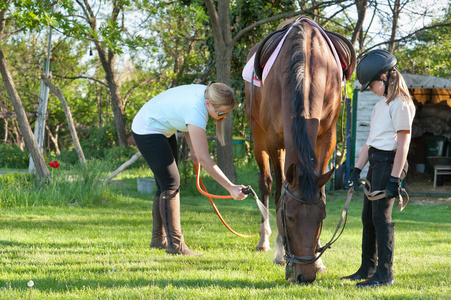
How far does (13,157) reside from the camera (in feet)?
54.5

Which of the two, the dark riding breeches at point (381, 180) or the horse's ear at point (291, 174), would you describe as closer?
the horse's ear at point (291, 174)

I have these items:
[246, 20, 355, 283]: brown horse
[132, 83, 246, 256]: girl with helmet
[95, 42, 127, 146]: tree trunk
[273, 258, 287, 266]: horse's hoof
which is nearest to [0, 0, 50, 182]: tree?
[132, 83, 246, 256]: girl with helmet

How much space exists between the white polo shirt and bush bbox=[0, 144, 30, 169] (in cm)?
1566

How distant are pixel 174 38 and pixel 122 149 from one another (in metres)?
4.64

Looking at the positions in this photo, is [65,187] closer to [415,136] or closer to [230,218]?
[230,218]

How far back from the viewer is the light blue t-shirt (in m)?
3.86

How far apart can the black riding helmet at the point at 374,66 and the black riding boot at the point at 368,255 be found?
1.13m

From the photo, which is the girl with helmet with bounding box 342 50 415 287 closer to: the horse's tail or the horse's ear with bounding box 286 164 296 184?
the horse's tail

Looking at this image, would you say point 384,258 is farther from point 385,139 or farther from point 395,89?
point 395,89

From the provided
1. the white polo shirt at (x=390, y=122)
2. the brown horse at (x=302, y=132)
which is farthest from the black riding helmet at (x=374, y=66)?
the brown horse at (x=302, y=132)

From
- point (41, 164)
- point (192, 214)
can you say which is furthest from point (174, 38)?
point (192, 214)

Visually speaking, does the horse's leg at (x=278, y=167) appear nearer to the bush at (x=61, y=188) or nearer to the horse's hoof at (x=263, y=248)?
the horse's hoof at (x=263, y=248)

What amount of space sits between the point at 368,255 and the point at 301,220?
102cm

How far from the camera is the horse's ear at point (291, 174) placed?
2871 mm
